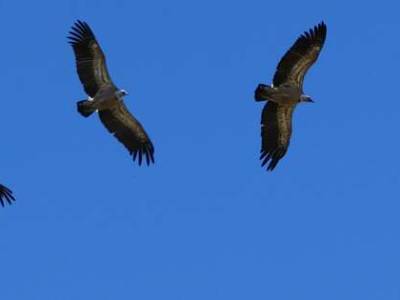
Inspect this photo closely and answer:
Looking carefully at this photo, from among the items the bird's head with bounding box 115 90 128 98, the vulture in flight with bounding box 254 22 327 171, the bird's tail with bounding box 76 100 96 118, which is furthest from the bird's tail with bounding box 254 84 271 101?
the bird's tail with bounding box 76 100 96 118

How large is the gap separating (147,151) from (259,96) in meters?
4.64

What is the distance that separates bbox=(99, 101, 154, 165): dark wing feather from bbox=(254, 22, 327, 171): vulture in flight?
3.72 metres

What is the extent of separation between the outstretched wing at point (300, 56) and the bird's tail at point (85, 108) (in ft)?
15.9

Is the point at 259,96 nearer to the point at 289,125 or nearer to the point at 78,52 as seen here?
the point at 289,125

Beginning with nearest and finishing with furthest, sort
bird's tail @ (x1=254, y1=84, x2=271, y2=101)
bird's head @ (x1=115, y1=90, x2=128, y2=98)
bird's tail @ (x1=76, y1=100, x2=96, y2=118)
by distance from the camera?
bird's tail @ (x1=254, y1=84, x2=271, y2=101), bird's tail @ (x1=76, y1=100, x2=96, y2=118), bird's head @ (x1=115, y1=90, x2=128, y2=98)

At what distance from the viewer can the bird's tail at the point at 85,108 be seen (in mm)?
49844

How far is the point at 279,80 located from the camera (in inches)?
1938

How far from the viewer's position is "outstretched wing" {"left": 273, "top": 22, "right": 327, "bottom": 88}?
4912 centimetres

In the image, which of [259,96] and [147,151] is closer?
[259,96]

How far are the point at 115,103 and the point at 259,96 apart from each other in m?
4.19

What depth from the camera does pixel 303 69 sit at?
49438 millimetres

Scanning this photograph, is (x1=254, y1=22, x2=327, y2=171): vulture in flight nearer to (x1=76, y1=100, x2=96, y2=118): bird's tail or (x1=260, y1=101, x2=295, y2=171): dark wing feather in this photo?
(x1=260, y1=101, x2=295, y2=171): dark wing feather

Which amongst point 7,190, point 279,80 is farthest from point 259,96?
point 7,190

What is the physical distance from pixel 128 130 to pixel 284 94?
15.7 ft
